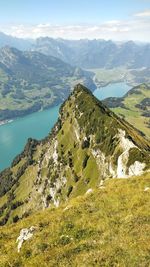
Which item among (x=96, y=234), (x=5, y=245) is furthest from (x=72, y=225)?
(x=5, y=245)

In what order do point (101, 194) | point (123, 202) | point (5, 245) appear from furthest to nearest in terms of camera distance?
1. point (101, 194)
2. point (123, 202)
3. point (5, 245)

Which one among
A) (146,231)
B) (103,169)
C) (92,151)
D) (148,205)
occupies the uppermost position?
(92,151)

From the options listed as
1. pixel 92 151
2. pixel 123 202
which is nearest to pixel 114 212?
pixel 123 202

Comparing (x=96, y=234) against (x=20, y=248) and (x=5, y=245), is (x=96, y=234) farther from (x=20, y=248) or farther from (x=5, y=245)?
(x=5, y=245)

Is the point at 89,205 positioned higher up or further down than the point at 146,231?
higher up

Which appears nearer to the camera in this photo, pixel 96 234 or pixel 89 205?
pixel 96 234

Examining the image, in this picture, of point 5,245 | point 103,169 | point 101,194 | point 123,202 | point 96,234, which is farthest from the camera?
point 103,169

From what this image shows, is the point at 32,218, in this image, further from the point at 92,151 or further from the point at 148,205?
the point at 92,151
